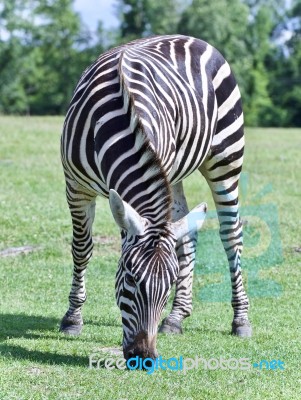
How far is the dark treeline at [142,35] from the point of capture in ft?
194

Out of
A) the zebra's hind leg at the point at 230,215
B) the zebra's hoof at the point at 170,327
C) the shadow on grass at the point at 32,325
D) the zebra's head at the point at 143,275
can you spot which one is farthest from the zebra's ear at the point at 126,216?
the zebra's hind leg at the point at 230,215

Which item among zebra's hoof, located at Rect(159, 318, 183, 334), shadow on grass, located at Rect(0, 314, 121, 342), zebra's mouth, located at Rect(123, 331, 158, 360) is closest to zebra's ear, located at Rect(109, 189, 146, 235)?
zebra's mouth, located at Rect(123, 331, 158, 360)

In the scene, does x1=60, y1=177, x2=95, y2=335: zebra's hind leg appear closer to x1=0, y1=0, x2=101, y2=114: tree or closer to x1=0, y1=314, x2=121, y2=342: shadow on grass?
x1=0, y1=314, x2=121, y2=342: shadow on grass

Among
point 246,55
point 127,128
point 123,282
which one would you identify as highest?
point 127,128

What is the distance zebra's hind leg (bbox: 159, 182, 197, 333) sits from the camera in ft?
25.5

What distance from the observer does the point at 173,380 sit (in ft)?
19.0

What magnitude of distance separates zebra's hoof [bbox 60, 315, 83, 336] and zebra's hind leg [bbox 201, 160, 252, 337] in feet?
5.10

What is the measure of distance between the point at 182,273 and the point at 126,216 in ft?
9.63

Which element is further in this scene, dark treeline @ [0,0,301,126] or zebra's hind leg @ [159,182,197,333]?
dark treeline @ [0,0,301,126]

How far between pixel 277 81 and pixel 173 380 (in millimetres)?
64618

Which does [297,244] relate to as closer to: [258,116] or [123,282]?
[123,282]

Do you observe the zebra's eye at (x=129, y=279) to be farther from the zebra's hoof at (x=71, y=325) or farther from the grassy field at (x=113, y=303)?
the zebra's hoof at (x=71, y=325)

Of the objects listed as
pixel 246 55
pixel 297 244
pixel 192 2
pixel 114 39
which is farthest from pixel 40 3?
pixel 297 244

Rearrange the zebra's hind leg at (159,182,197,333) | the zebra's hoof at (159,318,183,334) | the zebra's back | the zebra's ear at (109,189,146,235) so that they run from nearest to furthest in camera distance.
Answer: the zebra's ear at (109,189,146,235) < the zebra's back < the zebra's hoof at (159,318,183,334) < the zebra's hind leg at (159,182,197,333)
